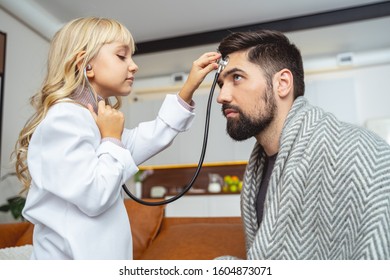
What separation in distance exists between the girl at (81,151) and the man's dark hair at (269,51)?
362 millimetres

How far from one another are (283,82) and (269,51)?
0.37ft

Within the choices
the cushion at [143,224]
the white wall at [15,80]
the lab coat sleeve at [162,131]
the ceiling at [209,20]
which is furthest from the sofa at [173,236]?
the ceiling at [209,20]

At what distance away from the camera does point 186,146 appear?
4066 millimetres

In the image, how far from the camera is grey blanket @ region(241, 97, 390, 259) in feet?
2.27

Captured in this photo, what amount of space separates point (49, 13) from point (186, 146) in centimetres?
204

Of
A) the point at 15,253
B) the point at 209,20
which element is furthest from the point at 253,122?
the point at 209,20

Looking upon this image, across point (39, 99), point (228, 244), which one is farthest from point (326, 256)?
point (39, 99)

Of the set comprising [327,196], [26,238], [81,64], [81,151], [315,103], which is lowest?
[26,238]

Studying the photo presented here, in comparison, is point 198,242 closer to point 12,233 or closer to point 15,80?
point 12,233

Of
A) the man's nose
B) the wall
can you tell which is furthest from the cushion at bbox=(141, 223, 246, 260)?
the wall

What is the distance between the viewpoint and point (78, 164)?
681 millimetres

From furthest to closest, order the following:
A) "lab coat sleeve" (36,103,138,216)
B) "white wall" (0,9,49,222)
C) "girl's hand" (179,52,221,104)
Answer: "white wall" (0,9,49,222)
"girl's hand" (179,52,221,104)
"lab coat sleeve" (36,103,138,216)

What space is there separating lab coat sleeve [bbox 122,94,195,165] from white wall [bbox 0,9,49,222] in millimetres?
1672

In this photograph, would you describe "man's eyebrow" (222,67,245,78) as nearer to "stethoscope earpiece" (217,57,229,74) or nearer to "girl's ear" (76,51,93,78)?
"stethoscope earpiece" (217,57,229,74)
